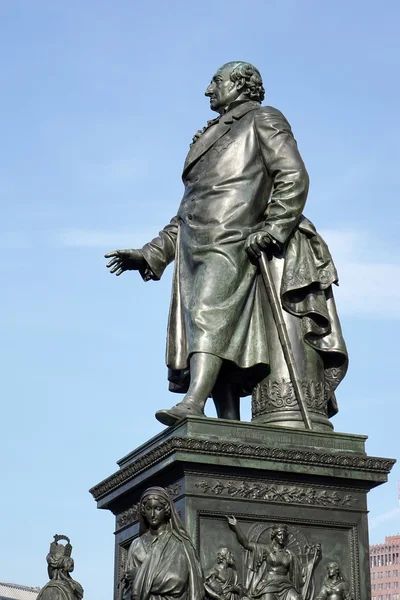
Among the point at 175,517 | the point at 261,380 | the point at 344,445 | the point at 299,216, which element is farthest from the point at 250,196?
the point at 175,517

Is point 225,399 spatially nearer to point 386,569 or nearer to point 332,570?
point 332,570

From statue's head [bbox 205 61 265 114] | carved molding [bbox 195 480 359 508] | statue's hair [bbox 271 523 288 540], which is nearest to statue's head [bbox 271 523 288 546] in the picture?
statue's hair [bbox 271 523 288 540]

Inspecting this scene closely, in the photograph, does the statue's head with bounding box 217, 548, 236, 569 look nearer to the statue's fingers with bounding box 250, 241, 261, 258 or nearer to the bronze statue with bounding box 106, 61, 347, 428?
the bronze statue with bounding box 106, 61, 347, 428

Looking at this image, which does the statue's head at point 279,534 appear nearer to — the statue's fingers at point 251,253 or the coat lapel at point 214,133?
the statue's fingers at point 251,253

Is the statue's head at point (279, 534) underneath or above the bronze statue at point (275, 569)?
above

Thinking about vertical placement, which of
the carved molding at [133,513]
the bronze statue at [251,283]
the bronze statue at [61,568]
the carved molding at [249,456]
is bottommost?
the bronze statue at [61,568]

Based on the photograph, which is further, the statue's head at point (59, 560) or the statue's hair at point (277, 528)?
the statue's head at point (59, 560)

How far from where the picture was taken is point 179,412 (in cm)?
1447

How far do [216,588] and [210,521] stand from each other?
68 cm

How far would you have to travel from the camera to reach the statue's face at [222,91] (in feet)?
55.1

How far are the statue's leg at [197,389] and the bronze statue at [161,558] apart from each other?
1179 millimetres

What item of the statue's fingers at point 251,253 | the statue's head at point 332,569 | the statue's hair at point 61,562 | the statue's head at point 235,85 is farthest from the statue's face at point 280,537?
the statue's head at point 235,85

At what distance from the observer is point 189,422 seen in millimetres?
14148

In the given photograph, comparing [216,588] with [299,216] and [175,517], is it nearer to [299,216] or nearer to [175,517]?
[175,517]
